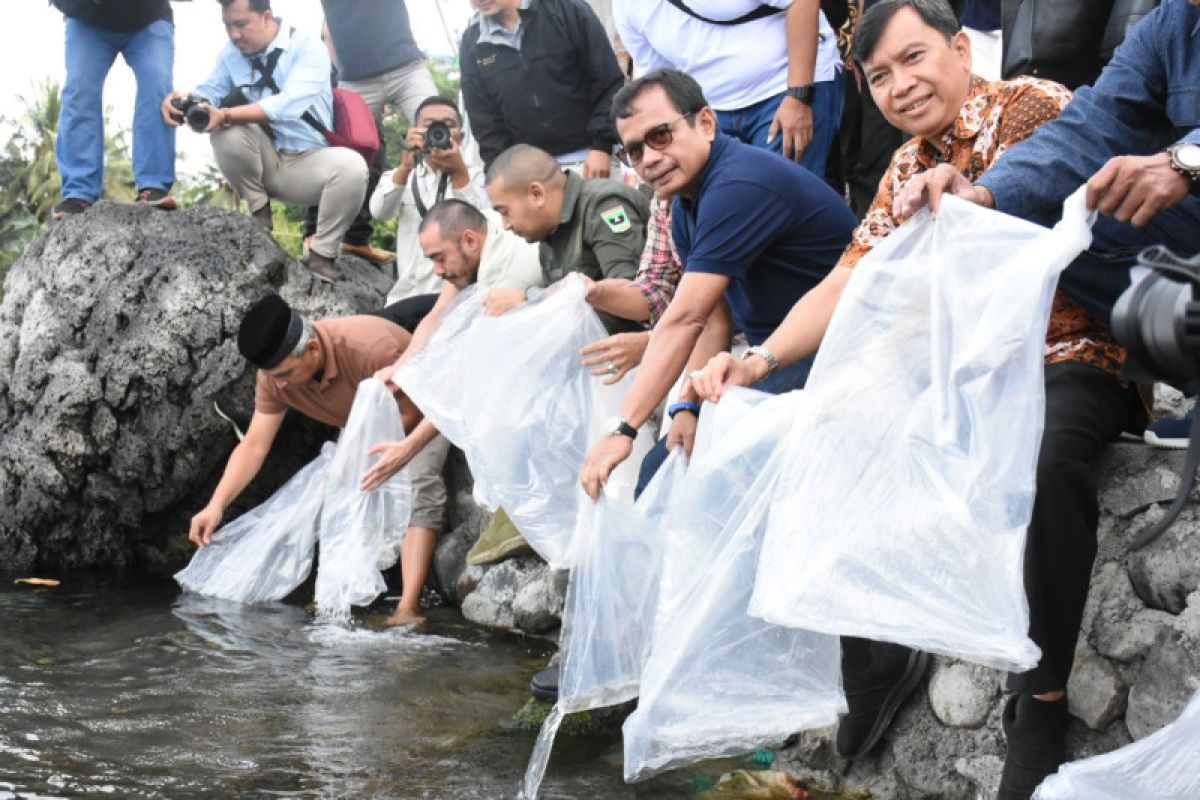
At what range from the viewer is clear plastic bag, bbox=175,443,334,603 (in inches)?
217

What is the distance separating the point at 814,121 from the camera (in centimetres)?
429

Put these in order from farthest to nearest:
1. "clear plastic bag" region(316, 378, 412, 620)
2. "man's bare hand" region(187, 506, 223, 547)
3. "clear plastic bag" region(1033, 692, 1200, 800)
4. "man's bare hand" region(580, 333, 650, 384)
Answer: "man's bare hand" region(187, 506, 223, 547) → "clear plastic bag" region(316, 378, 412, 620) → "man's bare hand" region(580, 333, 650, 384) → "clear plastic bag" region(1033, 692, 1200, 800)

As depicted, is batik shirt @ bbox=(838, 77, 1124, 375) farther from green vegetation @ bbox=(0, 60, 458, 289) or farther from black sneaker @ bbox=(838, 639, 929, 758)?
green vegetation @ bbox=(0, 60, 458, 289)

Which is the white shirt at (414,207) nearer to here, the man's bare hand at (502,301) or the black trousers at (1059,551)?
the man's bare hand at (502,301)

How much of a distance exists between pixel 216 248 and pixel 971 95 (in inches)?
191

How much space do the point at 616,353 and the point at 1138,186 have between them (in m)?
1.94

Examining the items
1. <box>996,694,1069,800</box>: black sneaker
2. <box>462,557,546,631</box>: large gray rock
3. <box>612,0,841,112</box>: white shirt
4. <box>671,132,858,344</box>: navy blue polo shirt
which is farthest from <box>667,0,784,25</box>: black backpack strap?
→ <box>996,694,1069,800</box>: black sneaker

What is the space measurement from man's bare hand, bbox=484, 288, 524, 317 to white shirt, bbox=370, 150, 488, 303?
77.7 inches

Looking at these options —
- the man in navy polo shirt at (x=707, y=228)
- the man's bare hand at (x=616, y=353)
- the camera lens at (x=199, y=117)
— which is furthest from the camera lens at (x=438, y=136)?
the man in navy polo shirt at (x=707, y=228)

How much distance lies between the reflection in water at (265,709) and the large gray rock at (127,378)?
1084 mm

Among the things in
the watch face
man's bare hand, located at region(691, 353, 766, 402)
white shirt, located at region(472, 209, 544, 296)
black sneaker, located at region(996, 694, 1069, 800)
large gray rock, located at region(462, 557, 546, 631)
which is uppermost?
the watch face

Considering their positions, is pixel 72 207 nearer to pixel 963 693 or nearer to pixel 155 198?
pixel 155 198

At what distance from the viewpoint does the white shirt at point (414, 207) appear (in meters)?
6.29

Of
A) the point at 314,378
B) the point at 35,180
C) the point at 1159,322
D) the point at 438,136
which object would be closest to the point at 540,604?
the point at 314,378
